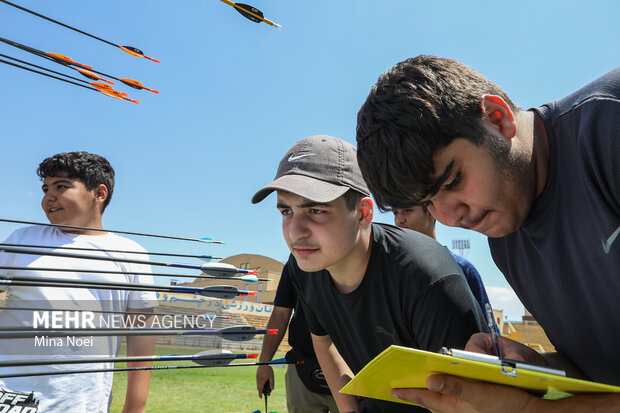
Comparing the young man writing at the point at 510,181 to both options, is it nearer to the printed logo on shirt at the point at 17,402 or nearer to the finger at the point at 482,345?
the finger at the point at 482,345

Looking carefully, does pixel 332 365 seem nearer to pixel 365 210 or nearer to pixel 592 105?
pixel 365 210

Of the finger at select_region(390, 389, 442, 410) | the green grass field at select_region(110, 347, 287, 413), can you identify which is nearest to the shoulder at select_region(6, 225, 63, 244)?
the finger at select_region(390, 389, 442, 410)

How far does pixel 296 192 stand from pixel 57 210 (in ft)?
5.48

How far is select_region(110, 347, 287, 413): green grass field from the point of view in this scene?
16.2ft

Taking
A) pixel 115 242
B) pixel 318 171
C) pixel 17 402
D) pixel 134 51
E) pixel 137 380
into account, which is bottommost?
pixel 137 380

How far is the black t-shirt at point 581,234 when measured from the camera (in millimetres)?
931

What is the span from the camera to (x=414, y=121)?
107 cm

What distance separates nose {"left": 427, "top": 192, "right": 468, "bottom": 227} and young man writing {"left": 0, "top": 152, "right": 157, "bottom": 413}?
1.67 meters

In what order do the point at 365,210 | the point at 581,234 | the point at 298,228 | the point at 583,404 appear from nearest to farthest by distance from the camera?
the point at 583,404 < the point at 581,234 < the point at 298,228 < the point at 365,210

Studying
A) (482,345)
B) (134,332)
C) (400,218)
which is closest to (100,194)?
(134,332)

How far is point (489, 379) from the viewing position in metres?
0.97

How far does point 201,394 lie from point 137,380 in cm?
374

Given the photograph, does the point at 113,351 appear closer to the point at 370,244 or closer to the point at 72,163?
the point at 72,163

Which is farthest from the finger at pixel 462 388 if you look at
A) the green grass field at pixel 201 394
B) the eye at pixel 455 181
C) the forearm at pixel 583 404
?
the green grass field at pixel 201 394
